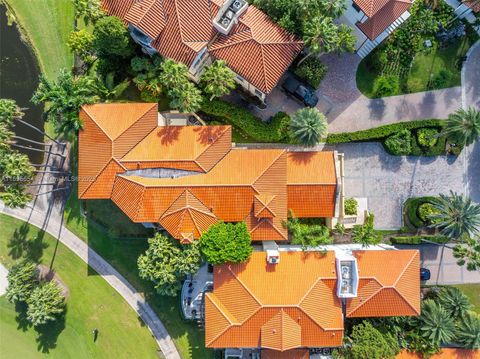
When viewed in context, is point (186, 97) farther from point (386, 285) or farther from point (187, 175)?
point (386, 285)

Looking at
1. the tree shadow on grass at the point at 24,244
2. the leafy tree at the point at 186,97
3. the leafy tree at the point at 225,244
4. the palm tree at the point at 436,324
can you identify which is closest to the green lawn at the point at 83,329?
the tree shadow on grass at the point at 24,244

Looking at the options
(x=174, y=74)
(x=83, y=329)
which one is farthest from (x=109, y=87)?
(x=83, y=329)

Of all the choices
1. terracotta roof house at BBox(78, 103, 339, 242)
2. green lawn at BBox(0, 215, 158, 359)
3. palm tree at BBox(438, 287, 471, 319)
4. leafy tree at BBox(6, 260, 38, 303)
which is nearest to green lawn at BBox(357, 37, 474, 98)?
terracotta roof house at BBox(78, 103, 339, 242)

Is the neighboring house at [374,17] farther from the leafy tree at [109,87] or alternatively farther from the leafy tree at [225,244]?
the leafy tree at [109,87]

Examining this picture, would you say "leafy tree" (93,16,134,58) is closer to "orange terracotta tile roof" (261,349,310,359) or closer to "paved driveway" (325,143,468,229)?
"paved driveway" (325,143,468,229)

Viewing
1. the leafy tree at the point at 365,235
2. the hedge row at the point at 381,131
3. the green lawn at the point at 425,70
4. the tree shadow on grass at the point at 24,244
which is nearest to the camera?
the leafy tree at the point at 365,235

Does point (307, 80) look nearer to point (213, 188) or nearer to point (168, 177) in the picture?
point (213, 188)
